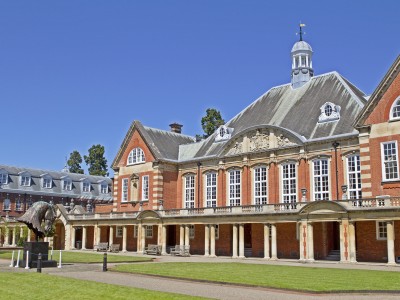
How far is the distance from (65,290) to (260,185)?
27.0 meters

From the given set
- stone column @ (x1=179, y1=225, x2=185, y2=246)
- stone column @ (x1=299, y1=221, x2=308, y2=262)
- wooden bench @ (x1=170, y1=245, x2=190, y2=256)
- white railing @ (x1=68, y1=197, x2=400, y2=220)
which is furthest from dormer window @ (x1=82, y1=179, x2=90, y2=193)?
stone column @ (x1=299, y1=221, x2=308, y2=262)

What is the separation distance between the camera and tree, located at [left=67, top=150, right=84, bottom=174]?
106m

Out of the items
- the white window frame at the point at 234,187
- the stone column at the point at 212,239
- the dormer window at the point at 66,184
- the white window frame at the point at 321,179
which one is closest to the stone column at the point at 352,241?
the white window frame at the point at 321,179

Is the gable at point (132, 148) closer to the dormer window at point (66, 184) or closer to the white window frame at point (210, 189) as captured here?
the white window frame at point (210, 189)

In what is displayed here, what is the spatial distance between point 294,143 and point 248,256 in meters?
9.98

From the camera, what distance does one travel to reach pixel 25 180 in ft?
237

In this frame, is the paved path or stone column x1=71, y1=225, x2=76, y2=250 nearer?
the paved path

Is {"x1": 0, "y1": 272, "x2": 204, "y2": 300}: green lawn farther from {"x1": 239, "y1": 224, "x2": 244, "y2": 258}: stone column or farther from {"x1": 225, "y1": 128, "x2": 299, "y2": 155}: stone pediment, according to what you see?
{"x1": 225, "y1": 128, "x2": 299, "y2": 155}: stone pediment

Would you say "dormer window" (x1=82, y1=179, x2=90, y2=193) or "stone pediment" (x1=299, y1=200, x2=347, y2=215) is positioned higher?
"dormer window" (x1=82, y1=179, x2=90, y2=193)

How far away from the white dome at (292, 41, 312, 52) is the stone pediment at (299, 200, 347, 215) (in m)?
18.9

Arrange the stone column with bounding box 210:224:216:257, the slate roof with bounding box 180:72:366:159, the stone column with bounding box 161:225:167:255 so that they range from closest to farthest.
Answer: the slate roof with bounding box 180:72:366:159 < the stone column with bounding box 210:224:216:257 < the stone column with bounding box 161:225:167:255

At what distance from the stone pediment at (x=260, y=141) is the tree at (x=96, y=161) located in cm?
6341

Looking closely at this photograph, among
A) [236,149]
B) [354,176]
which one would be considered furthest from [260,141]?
[354,176]

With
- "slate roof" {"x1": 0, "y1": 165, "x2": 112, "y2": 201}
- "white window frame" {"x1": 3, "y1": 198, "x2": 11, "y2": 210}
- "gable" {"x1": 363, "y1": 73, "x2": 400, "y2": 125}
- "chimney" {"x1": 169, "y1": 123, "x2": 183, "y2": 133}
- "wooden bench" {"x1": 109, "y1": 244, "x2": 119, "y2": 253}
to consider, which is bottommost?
"wooden bench" {"x1": 109, "y1": 244, "x2": 119, "y2": 253}
